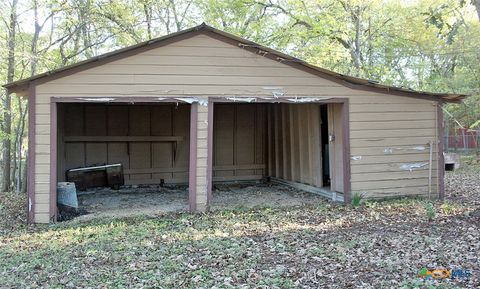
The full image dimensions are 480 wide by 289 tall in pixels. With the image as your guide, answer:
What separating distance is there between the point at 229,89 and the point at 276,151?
15.7 feet

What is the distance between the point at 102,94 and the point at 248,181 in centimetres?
650

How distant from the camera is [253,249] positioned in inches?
209

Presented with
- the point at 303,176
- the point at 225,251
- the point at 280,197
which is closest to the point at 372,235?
the point at 225,251

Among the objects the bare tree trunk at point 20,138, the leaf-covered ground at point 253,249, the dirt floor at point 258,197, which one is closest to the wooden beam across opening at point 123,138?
the bare tree trunk at point 20,138

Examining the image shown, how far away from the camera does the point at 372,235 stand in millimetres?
5867

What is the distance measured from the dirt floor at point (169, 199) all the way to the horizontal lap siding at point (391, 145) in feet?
4.11

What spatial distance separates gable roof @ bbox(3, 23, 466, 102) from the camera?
23.1ft

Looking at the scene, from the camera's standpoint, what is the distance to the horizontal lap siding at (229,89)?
7215 mm

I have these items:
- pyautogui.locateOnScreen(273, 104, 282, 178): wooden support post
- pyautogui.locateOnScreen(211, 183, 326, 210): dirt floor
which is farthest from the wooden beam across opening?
pyautogui.locateOnScreen(273, 104, 282, 178): wooden support post

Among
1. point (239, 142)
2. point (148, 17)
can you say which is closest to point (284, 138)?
point (239, 142)

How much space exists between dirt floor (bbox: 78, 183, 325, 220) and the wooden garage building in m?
0.65

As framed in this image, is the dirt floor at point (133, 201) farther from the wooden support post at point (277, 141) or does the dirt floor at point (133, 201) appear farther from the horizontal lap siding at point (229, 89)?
the wooden support post at point (277, 141)

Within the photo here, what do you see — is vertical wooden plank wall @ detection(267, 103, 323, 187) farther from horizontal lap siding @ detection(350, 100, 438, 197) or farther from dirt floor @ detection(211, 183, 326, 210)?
horizontal lap siding @ detection(350, 100, 438, 197)

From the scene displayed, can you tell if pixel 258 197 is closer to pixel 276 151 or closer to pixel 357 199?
pixel 357 199
